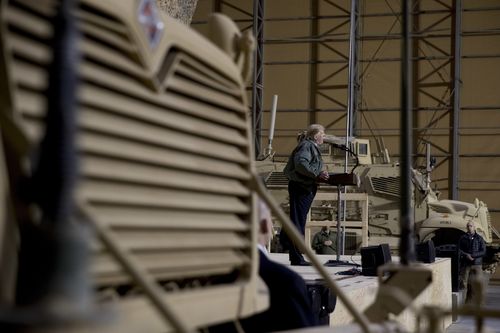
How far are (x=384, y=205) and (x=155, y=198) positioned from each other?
633 inches

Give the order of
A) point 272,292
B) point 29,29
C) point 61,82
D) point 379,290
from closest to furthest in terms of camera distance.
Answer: point 61,82
point 29,29
point 379,290
point 272,292

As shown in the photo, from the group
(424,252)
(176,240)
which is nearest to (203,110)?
(176,240)

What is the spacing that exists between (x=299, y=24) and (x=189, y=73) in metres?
22.3

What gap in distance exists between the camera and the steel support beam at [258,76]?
2342 cm

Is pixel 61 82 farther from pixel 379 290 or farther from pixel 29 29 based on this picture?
pixel 379 290

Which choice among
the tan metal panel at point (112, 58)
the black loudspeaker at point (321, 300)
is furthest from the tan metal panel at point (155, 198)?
the black loudspeaker at point (321, 300)

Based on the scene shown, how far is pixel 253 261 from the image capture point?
241 cm

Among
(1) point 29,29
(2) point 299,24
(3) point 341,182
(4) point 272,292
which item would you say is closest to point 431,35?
(2) point 299,24

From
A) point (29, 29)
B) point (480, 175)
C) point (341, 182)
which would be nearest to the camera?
point (29, 29)

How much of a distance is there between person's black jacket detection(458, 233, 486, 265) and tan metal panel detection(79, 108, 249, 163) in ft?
43.9

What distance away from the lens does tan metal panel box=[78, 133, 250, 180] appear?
1.70m

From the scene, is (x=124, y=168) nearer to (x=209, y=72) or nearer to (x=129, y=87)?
(x=129, y=87)

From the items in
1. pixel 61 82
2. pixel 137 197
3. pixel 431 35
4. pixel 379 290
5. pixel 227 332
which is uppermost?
pixel 431 35

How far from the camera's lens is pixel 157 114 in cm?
195
